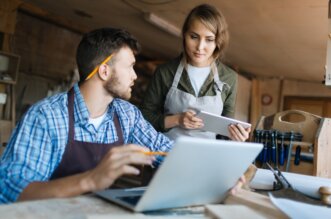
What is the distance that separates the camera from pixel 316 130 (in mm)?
1875

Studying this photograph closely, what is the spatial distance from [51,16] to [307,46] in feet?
11.2

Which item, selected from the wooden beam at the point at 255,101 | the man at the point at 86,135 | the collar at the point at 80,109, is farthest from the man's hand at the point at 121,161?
the wooden beam at the point at 255,101

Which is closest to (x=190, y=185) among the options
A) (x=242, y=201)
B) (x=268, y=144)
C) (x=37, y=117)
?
(x=242, y=201)

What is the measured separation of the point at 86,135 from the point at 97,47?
38 cm

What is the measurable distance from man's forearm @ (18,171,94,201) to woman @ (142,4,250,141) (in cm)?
86

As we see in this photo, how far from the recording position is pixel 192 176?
33.6 inches

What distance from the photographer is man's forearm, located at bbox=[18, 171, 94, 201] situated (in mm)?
947

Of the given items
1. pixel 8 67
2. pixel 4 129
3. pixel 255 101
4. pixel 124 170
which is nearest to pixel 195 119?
pixel 124 170

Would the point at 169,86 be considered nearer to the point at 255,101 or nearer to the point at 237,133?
the point at 237,133

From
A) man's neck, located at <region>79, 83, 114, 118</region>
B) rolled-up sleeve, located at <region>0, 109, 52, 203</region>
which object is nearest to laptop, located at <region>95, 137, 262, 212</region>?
rolled-up sleeve, located at <region>0, 109, 52, 203</region>

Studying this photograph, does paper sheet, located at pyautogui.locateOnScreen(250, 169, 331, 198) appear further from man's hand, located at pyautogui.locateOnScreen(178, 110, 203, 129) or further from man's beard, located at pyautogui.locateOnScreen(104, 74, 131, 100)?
man's beard, located at pyautogui.locateOnScreen(104, 74, 131, 100)

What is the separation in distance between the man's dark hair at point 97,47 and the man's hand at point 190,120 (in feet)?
1.39

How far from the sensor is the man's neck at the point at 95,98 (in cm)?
142

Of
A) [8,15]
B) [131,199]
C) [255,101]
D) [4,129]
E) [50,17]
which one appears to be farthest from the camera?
[255,101]
